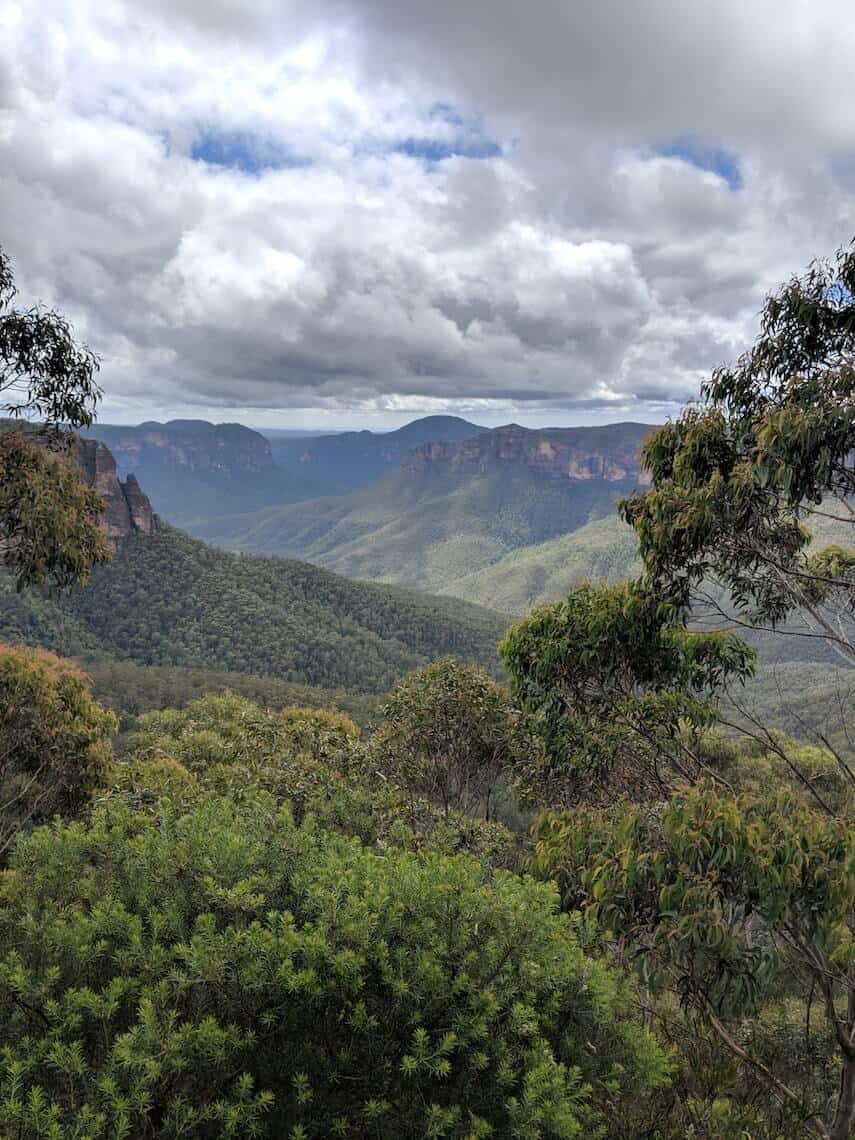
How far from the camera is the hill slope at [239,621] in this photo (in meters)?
84.6

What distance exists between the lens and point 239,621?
93.8 metres

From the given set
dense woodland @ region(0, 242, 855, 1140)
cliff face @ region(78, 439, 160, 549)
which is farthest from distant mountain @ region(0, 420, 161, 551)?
dense woodland @ region(0, 242, 855, 1140)

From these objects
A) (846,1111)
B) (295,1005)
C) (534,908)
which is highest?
(534,908)

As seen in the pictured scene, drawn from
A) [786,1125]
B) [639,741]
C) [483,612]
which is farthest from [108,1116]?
[483,612]

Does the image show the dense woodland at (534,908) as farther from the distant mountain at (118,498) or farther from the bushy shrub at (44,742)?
the distant mountain at (118,498)

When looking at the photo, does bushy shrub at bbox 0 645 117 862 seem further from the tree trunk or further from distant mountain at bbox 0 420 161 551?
distant mountain at bbox 0 420 161 551

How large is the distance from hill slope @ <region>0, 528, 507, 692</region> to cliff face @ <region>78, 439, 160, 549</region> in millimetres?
2389

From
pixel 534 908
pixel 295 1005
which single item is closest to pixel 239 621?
pixel 534 908

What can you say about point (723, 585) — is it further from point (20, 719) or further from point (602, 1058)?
point (20, 719)

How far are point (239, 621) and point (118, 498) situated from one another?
32.7m

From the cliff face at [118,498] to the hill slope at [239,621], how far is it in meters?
2.39

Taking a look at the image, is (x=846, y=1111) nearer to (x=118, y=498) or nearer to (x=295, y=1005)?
(x=295, y=1005)

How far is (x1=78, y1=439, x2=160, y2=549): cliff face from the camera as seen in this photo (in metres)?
104

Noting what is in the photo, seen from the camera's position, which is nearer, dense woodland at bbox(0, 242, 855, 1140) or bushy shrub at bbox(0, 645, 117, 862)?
dense woodland at bbox(0, 242, 855, 1140)
